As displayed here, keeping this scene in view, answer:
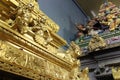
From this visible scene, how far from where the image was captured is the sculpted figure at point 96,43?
7.06ft

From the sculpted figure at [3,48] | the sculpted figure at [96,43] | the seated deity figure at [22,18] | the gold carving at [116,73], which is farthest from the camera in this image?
the sculpted figure at [96,43]

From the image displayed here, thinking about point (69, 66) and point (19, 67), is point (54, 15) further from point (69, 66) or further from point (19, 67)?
point (19, 67)

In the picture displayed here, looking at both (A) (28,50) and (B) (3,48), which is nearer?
(B) (3,48)

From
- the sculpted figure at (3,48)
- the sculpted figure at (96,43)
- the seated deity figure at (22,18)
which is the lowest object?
the sculpted figure at (3,48)

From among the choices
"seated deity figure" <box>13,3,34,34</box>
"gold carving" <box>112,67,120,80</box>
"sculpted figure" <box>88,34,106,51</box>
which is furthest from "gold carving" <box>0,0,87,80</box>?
"sculpted figure" <box>88,34,106,51</box>

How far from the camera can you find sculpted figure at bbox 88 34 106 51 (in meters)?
2.15

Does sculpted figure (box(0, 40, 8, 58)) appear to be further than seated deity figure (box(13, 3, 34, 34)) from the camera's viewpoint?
No

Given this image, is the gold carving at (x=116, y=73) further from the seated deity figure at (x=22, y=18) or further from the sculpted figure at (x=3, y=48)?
the sculpted figure at (x=3, y=48)

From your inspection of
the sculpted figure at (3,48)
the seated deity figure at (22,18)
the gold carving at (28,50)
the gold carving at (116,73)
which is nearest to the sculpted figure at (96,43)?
the gold carving at (116,73)

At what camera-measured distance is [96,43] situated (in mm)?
2203

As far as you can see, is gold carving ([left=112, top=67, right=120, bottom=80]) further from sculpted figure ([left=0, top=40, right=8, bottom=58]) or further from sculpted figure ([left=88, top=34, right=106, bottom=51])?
sculpted figure ([left=0, top=40, right=8, bottom=58])

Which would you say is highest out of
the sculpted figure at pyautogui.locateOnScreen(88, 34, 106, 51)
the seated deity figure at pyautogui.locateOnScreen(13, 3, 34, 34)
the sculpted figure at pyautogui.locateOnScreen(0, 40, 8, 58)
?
the sculpted figure at pyautogui.locateOnScreen(88, 34, 106, 51)

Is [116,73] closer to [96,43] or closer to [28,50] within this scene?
[96,43]

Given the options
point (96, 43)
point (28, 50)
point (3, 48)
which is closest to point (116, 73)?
point (96, 43)
